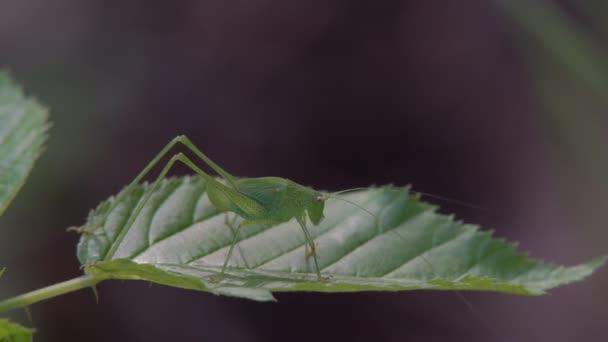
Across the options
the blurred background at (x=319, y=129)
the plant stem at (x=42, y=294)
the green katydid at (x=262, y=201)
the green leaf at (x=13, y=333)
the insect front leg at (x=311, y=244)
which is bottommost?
the green leaf at (x=13, y=333)

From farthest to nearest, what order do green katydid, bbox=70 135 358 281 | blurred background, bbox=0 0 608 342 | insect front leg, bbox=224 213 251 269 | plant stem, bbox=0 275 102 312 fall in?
blurred background, bbox=0 0 608 342 < green katydid, bbox=70 135 358 281 < insect front leg, bbox=224 213 251 269 < plant stem, bbox=0 275 102 312

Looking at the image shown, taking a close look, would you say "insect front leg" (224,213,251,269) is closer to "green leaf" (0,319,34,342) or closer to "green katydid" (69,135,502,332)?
"green katydid" (69,135,502,332)

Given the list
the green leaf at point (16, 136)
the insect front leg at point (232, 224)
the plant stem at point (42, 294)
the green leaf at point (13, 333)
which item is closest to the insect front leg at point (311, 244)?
the insect front leg at point (232, 224)

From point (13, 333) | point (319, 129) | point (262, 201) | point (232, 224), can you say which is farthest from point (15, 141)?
point (319, 129)

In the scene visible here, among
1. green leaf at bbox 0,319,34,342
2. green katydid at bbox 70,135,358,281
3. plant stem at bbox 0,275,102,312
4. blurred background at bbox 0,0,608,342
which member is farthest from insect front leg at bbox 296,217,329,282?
blurred background at bbox 0,0,608,342

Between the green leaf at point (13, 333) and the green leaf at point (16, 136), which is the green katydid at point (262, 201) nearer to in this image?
the green leaf at point (16, 136)
